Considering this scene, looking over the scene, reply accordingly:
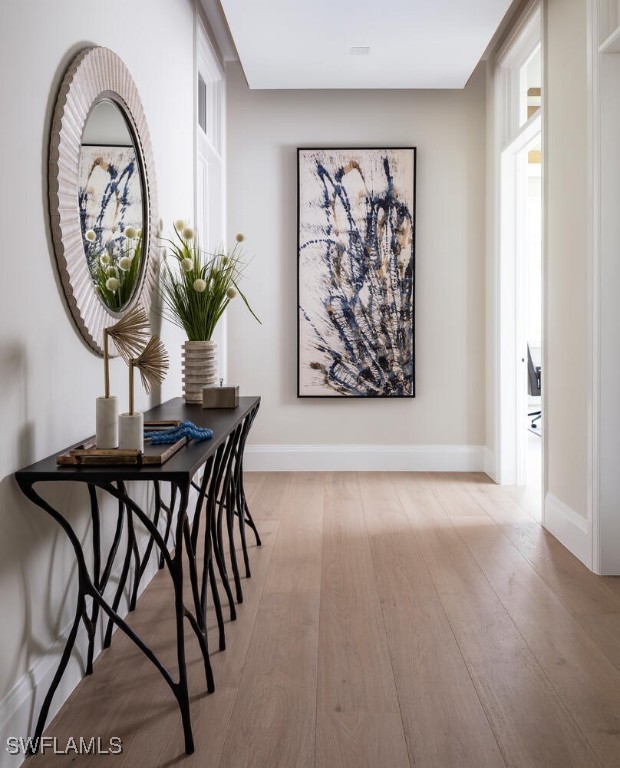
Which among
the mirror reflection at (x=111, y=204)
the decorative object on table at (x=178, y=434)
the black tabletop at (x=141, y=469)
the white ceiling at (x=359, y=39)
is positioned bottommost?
the black tabletop at (x=141, y=469)

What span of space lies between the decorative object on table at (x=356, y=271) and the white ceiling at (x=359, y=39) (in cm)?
53

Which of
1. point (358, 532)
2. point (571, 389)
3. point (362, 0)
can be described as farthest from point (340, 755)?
point (362, 0)

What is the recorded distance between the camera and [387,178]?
16.2 ft

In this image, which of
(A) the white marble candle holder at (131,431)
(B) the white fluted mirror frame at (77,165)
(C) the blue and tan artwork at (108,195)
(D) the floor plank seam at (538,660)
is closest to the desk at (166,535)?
(A) the white marble candle holder at (131,431)

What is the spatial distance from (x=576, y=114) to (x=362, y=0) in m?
1.21

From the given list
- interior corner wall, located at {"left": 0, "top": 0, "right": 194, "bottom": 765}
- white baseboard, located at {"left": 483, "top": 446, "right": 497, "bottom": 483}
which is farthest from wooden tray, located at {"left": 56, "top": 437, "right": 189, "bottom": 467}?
white baseboard, located at {"left": 483, "top": 446, "right": 497, "bottom": 483}

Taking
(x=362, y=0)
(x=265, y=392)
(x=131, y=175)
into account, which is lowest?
(x=265, y=392)

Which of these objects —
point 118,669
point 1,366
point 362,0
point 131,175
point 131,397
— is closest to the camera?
point 1,366

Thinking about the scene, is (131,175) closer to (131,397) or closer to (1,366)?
(131,397)

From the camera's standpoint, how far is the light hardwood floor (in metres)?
1.73

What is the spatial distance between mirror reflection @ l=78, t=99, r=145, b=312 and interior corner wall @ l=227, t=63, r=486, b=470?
91.9 inches

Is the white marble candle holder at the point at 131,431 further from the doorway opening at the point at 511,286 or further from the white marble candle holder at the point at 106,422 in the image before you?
the doorway opening at the point at 511,286

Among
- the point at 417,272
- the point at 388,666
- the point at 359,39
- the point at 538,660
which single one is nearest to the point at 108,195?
the point at 388,666

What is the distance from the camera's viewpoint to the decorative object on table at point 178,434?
2.04m
